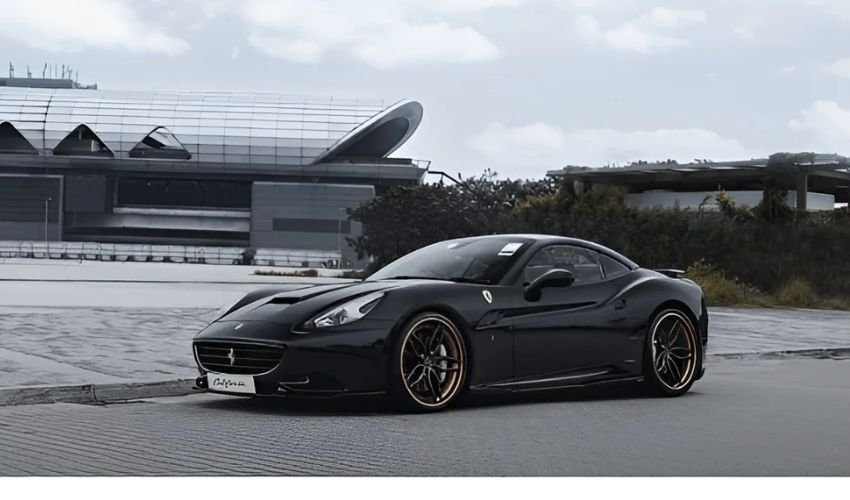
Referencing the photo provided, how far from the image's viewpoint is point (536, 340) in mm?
9289

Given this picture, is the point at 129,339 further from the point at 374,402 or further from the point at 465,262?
the point at 465,262

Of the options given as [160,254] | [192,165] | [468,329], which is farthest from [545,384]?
[192,165]

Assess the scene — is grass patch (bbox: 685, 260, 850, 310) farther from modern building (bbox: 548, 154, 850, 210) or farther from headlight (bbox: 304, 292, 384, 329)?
headlight (bbox: 304, 292, 384, 329)

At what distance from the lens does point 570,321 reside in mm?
9547

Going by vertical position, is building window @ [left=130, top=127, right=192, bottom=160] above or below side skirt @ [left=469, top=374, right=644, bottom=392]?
above

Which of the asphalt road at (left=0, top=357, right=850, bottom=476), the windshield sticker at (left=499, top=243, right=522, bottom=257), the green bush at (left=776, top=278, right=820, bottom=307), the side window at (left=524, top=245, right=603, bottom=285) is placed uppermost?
the windshield sticker at (left=499, top=243, right=522, bottom=257)

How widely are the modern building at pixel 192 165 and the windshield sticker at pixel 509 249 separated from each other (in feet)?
311

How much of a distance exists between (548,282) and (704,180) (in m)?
38.2

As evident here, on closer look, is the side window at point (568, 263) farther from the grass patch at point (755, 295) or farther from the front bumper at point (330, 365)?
the grass patch at point (755, 295)

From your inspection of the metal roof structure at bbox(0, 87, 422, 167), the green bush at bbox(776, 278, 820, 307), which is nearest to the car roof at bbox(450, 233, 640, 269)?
the green bush at bbox(776, 278, 820, 307)

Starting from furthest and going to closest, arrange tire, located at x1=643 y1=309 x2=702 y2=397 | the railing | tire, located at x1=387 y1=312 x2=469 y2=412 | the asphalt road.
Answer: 1. the railing
2. tire, located at x1=643 y1=309 x2=702 y2=397
3. tire, located at x1=387 y1=312 x2=469 y2=412
4. the asphalt road

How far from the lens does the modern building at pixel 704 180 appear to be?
38791 mm

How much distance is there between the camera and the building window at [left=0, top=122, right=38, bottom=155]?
112381mm

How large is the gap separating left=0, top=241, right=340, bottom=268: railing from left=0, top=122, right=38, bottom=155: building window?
13830 millimetres
